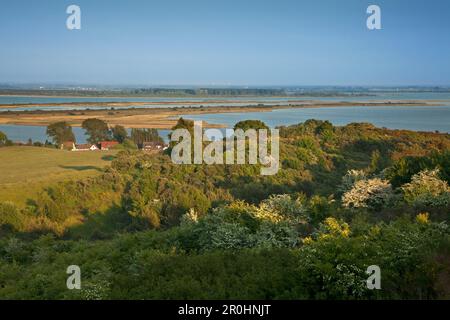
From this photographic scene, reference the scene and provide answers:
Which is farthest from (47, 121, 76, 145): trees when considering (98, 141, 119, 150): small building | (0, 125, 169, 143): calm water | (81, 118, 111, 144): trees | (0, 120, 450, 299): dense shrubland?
(0, 120, 450, 299): dense shrubland

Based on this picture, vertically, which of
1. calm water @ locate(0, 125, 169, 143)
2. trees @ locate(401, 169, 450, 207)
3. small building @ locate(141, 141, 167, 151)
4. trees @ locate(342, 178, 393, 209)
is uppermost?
trees @ locate(401, 169, 450, 207)

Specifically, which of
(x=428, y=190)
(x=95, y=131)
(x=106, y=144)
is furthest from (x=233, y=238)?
(x=95, y=131)

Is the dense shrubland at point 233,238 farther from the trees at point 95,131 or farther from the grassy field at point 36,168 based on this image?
the trees at point 95,131

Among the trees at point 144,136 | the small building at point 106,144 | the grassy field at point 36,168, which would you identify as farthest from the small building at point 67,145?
the grassy field at point 36,168

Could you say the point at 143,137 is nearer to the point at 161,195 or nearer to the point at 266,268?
the point at 161,195

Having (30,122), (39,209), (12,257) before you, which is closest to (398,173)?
(12,257)

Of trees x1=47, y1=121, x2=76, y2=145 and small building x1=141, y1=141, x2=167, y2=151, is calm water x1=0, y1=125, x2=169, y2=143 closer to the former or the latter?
small building x1=141, y1=141, x2=167, y2=151

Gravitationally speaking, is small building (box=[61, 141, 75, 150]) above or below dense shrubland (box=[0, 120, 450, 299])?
below
